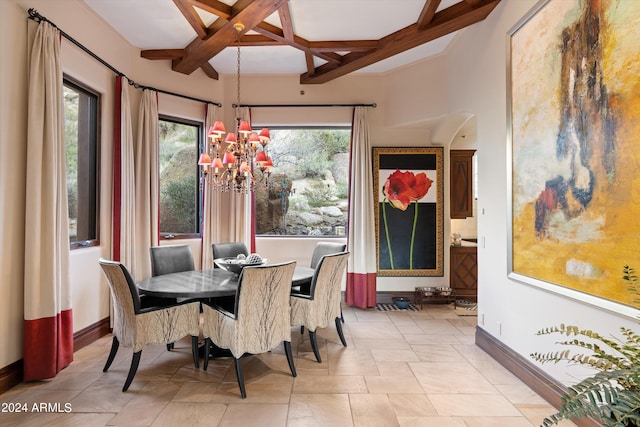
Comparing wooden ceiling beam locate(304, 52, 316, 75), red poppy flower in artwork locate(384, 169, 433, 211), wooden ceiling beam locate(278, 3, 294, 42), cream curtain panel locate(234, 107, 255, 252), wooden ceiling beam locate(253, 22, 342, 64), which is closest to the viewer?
wooden ceiling beam locate(278, 3, 294, 42)

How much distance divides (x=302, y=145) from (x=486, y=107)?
274 cm

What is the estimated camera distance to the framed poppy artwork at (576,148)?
179 centimetres

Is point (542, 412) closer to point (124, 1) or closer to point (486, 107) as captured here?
point (486, 107)

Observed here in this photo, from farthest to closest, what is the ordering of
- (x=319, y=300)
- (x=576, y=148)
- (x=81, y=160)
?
(x=81, y=160) → (x=319, y=300) → (x=576, y=148)

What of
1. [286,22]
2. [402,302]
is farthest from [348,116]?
[402,302]

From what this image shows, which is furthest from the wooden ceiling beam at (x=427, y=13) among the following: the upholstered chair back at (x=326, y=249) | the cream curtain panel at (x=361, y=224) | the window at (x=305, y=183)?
the upholstered chair back at (x=326, y=249)

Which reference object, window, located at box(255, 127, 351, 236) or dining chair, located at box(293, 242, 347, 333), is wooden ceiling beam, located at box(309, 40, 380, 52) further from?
dining chair, located at box(293, 242, 347, 333)

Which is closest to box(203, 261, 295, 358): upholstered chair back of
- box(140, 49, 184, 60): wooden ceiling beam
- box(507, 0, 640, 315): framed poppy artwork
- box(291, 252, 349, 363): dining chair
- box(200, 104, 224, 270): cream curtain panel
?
box(291, 252, 349, 363): dining chair

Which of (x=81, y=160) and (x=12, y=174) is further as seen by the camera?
(x=81, y=160)

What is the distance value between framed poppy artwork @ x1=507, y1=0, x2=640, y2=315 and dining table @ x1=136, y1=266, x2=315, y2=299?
197 cm

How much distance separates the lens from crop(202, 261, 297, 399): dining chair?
2436mm

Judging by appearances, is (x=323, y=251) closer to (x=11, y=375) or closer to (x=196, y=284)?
(x=196, y=284)

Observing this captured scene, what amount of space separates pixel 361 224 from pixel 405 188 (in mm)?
895

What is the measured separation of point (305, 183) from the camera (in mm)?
5316
